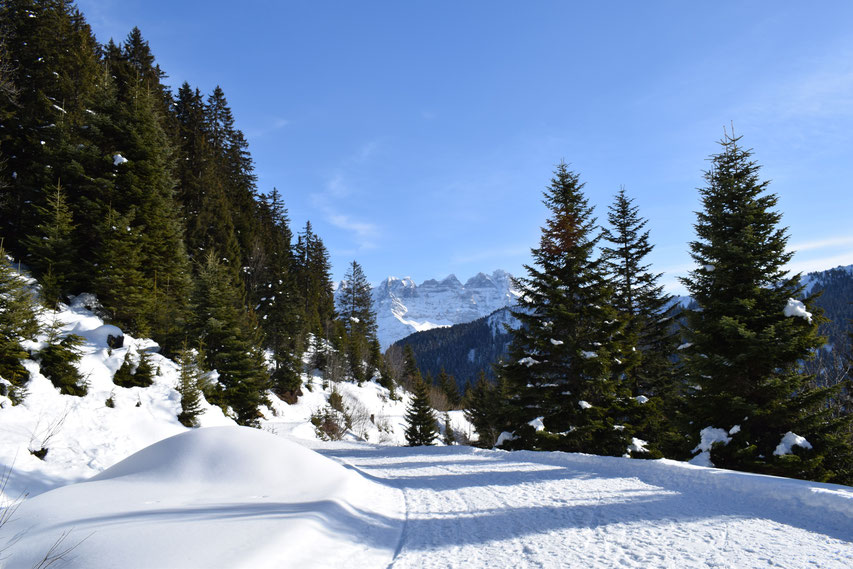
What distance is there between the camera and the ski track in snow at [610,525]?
4.85 metres

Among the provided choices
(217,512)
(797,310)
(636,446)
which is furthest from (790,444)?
(217,512)

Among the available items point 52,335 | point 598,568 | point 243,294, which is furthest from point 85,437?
point 243,294

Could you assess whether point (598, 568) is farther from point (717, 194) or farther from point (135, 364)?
point (135, 364)

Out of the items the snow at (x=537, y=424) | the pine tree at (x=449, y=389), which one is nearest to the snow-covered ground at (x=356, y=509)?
the snow at (x=537, y=424)

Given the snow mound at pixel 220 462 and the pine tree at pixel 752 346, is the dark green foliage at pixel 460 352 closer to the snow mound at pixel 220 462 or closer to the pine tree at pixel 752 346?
the pine tree at pixel 752 346

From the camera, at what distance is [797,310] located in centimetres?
1184

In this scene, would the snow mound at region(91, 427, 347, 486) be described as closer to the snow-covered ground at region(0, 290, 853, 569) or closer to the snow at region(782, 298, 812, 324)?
the snow-covered ground at region(0, 290, 853, 569)

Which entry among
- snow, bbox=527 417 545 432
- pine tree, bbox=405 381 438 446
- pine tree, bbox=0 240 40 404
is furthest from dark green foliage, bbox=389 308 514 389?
pine tree, bbox=0 240 40 404

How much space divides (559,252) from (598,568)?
46.0 feet

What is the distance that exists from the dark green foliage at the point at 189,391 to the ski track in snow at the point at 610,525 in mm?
10271

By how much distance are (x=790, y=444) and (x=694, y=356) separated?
130 inches

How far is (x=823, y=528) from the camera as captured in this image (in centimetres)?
561

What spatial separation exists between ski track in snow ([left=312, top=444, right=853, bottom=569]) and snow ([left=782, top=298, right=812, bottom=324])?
6707 millimetres

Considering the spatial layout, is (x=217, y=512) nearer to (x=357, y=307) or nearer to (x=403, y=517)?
(x=403, y=517)
